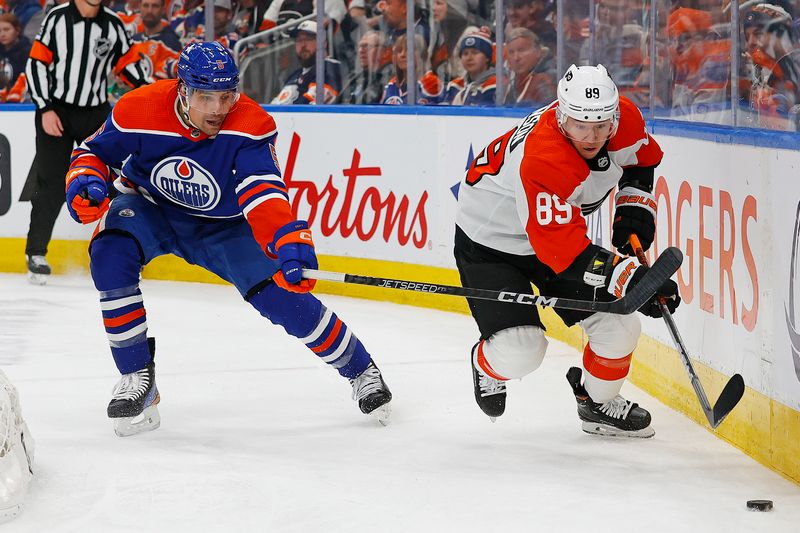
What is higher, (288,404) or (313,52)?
(313,52)

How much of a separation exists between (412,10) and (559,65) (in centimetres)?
103

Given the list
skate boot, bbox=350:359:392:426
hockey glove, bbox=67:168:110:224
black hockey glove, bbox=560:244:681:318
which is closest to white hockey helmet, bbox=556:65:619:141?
black hockey glove, bbox=560:244:681:318

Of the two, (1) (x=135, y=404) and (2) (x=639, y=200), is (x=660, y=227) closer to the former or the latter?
(2) (x=639, y=200)

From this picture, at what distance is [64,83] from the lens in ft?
19.6

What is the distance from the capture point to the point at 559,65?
5.20 metres

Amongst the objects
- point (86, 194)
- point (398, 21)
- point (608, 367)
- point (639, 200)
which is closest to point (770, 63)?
point (639, 200)

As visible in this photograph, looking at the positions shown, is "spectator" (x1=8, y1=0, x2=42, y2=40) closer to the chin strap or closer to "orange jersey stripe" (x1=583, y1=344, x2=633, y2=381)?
the chin strap

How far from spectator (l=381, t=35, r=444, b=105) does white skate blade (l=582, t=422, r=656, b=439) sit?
268cm

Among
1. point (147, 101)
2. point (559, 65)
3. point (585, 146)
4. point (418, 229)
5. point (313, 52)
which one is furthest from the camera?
point (313, 52)

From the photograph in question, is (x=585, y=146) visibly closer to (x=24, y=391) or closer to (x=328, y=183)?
(x=24, y=391)

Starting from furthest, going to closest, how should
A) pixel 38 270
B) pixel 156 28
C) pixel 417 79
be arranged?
pixel 156 28, pixel 38 270, pixel 417 79

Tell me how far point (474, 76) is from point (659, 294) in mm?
2883

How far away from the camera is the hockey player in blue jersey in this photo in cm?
328

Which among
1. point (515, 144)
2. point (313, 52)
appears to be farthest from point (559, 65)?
point (515, 144)
